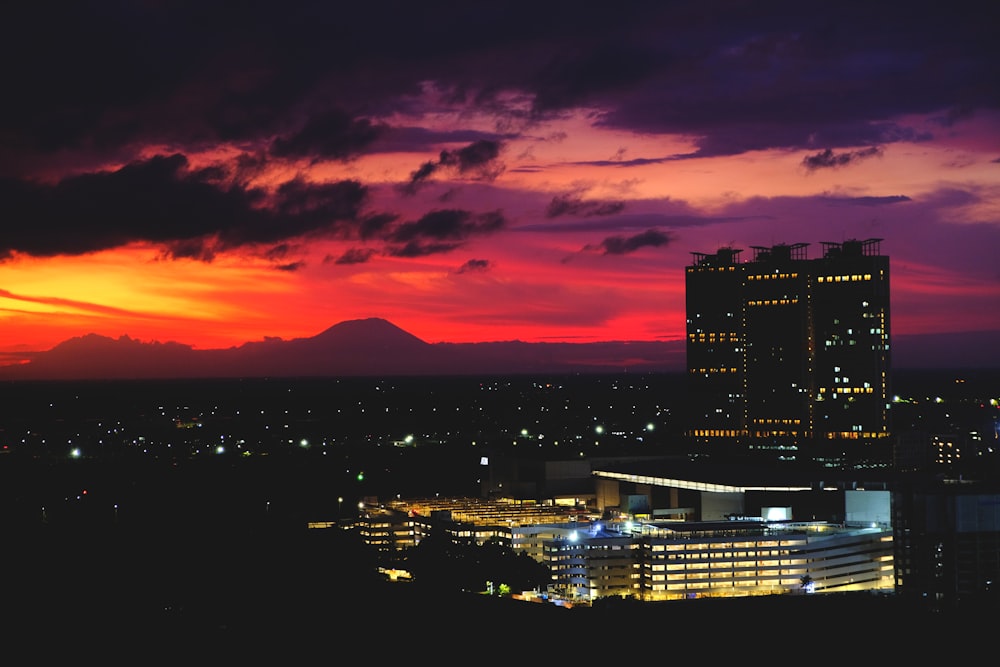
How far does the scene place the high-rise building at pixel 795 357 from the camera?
136 metres

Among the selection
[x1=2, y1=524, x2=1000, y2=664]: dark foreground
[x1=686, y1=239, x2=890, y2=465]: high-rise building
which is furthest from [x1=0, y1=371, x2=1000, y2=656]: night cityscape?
[x1=686, y1=239, x2=890, y2=465]: high-rise building

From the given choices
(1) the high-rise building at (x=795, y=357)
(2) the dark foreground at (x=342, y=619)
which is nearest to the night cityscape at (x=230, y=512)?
(2) the dark foreground at (x=342, y=619)

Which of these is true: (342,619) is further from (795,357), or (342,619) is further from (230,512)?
(795,357)

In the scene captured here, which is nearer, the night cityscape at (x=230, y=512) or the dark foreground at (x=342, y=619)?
the dark foreground at (x=342, y=619)

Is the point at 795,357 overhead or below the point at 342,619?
overhead

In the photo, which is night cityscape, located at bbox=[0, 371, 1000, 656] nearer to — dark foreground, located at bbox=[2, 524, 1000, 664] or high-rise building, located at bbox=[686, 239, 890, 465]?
dark foreground, located at bbox=[2, 524, 1000, 664]

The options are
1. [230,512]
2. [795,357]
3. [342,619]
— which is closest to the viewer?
[342,619]

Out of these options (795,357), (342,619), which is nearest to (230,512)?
(342,619)

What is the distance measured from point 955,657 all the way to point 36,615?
125ft

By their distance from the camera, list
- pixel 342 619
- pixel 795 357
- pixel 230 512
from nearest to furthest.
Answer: pixel 342 619
pixel 230 512
pixel 795 357

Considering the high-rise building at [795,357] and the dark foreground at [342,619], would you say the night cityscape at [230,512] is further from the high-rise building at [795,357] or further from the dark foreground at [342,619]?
the high-rise building at [795,357]

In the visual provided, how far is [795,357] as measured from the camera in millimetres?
138125

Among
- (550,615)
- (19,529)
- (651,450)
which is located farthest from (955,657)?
(651,450)

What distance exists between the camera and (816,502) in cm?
9412
